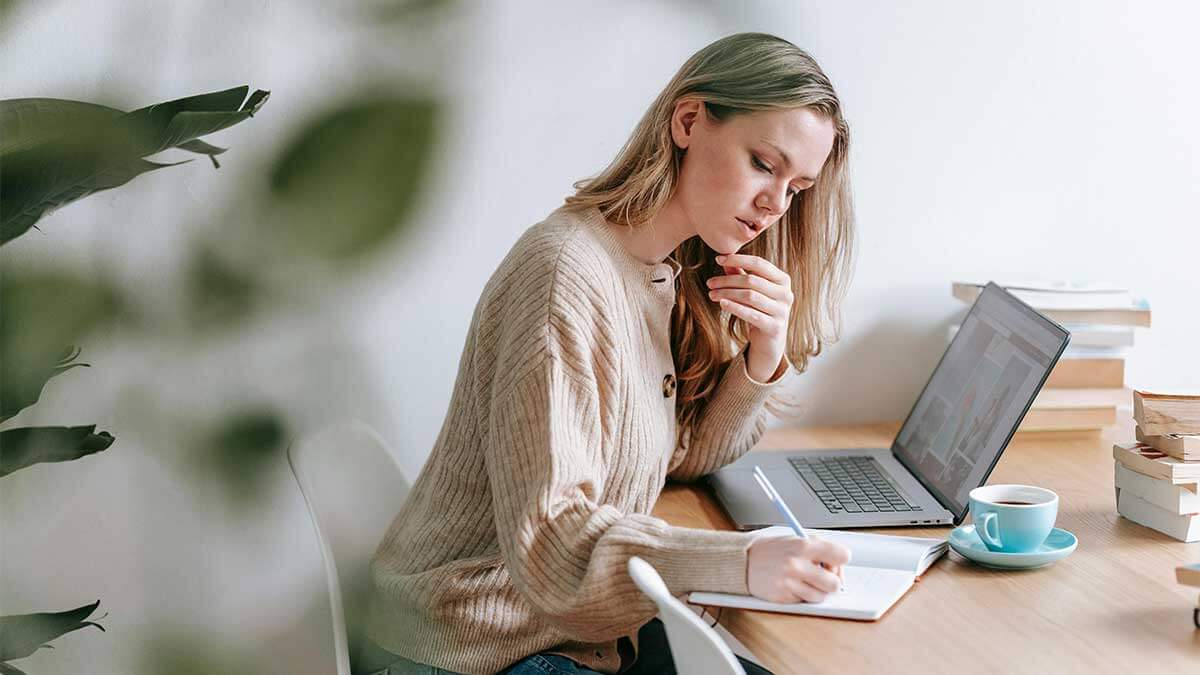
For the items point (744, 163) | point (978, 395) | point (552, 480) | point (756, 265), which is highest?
point (744, 163)

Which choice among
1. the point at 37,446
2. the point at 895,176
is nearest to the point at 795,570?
the point at 37,446

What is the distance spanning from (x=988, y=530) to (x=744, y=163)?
1.41 ft

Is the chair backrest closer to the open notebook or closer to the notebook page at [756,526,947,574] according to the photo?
the open notebook

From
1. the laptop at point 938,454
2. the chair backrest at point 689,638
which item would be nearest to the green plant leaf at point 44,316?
the chair backrest at point 689,638

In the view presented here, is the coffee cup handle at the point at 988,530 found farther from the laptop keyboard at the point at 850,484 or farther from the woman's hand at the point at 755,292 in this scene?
the woman's hand at the point at 755,292

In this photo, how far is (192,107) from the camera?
43 centimetres

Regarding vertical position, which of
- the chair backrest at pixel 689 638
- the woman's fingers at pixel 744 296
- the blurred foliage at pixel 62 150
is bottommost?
the chair backrest at pixel 689 638

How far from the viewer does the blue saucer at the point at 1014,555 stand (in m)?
1.07

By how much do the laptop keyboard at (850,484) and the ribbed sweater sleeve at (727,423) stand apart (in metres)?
0.10

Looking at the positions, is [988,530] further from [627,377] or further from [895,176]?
[895,176]

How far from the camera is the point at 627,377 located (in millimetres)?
1148

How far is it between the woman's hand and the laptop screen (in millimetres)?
255

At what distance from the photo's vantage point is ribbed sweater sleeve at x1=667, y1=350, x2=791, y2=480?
54.4 inches

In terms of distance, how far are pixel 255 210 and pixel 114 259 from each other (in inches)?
0.8
